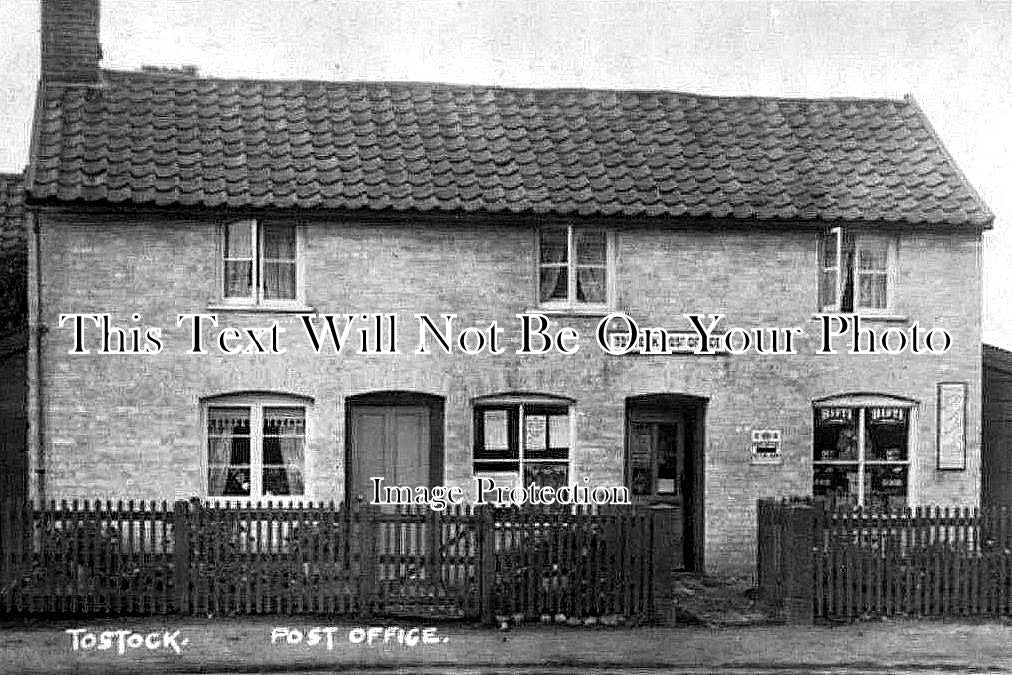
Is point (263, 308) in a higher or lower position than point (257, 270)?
lower

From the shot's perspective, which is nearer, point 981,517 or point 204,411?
point 981,517

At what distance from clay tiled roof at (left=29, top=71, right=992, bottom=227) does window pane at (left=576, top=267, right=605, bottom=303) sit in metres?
0.93

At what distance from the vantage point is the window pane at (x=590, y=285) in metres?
17.3

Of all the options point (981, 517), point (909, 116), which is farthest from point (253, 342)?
point (909, 116)

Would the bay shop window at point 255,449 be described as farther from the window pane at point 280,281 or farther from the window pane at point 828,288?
the window pane at point 828,288

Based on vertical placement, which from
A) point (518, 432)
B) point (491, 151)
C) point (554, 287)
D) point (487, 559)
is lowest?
point (487, 559)

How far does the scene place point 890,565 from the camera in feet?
46.4

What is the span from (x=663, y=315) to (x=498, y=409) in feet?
8.59

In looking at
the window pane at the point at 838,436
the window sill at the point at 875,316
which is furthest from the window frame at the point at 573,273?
the window pane at the point at 838,436

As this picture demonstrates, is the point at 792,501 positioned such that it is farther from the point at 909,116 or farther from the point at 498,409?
the point at 909,116

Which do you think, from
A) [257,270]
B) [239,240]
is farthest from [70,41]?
[257,270]

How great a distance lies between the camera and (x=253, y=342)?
16.6 meters

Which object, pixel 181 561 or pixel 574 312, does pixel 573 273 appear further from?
pixel 181 561

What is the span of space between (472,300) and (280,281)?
8.52 feet
